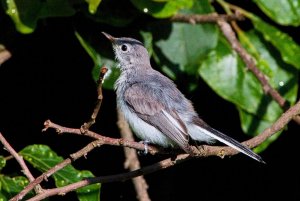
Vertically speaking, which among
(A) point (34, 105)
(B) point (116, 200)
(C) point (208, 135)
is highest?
(C) point (208, 135)

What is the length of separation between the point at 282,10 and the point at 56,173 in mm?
1719

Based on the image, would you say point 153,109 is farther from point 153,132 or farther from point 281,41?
point 281,41

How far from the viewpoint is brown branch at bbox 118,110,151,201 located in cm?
424

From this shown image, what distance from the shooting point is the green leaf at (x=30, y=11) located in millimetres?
3885

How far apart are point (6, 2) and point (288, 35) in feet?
6.07

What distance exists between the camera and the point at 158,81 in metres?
4.09

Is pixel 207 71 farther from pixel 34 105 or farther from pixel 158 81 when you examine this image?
pixel 34 105

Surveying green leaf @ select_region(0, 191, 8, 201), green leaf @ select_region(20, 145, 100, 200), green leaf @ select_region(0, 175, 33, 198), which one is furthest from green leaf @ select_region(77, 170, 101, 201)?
Answer: green leaf @ select_region(0, 191, 8, 201)

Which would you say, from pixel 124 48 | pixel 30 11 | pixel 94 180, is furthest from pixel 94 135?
pixel 124 48

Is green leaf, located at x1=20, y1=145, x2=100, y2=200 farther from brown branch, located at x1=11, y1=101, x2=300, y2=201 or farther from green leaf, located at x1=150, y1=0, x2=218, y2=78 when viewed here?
green leaf, located at x1=150, y1=0, x2=218, y2=78

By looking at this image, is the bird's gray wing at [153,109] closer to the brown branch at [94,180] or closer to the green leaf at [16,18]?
the brown branch at [94,180]

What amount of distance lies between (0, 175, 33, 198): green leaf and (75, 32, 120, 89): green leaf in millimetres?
767

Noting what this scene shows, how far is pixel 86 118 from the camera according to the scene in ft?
15.8

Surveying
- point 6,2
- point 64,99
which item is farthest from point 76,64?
point 6,2
